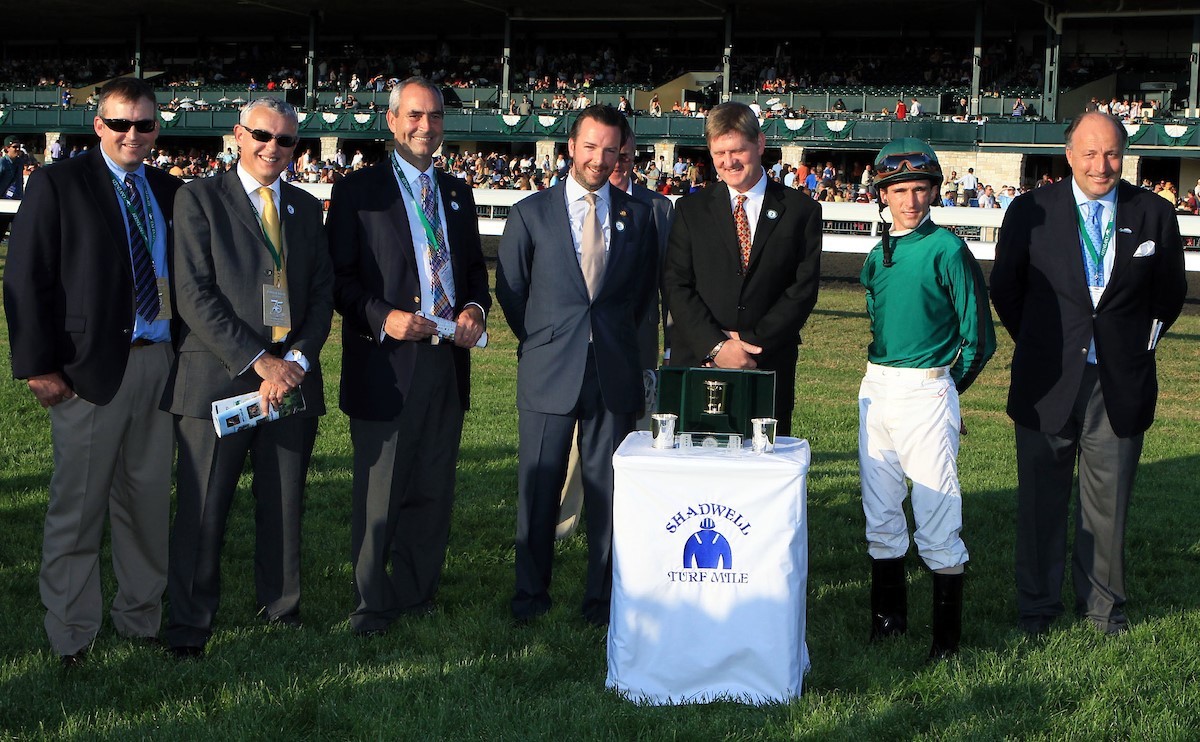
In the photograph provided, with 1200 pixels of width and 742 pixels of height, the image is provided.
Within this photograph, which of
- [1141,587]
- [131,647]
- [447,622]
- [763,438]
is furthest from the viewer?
[1141,587]

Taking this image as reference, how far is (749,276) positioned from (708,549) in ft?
4.20

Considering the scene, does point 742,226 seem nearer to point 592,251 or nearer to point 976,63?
point 592,251

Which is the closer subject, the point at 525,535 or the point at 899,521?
the point at 899,521

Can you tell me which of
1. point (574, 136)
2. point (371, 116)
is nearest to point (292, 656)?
point (574, 136)

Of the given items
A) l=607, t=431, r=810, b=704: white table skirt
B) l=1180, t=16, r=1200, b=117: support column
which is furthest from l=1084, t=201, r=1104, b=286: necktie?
l=1180, t=16, r=1200, b=117: support column

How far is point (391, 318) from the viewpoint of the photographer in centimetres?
481

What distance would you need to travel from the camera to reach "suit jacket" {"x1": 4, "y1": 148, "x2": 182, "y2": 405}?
4.38 m

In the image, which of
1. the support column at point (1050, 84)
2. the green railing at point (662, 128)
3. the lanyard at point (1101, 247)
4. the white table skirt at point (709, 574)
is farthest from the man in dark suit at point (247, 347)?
the support column at point (1050, 84)

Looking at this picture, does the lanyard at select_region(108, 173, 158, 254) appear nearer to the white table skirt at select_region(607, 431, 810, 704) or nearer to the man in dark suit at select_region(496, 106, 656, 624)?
the man in dark suit at select_region(496, 106, 656, 624)

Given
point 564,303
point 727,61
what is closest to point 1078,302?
point 564,303

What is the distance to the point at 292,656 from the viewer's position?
463 cm

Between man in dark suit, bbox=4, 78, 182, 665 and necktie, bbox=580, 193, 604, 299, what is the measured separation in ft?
5.09

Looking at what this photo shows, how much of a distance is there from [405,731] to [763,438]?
146 cm

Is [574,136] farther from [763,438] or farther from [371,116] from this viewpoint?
[371,116]
